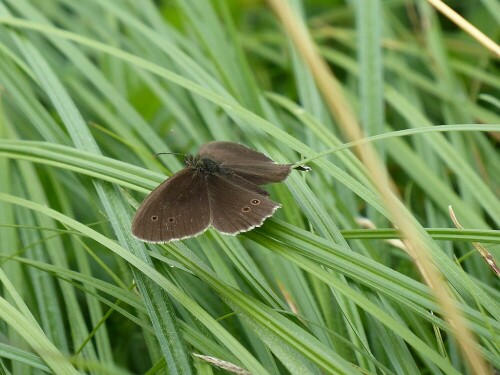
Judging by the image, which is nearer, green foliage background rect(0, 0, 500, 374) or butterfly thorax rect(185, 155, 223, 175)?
green foliage background rect(0, 0, 500, 374)

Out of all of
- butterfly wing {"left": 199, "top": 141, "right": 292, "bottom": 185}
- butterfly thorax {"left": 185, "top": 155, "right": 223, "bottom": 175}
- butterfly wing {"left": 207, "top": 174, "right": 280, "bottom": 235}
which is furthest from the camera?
butterfly thorax {"left": 185, "top": 155, "right": 223, "bottom": 175}

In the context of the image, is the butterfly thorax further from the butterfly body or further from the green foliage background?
the green foliage background

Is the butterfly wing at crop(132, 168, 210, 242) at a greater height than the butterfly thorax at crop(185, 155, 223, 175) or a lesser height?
lesser

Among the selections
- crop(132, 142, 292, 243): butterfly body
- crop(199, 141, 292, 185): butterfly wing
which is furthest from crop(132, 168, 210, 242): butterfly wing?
crop(199, 141, 292, 185): butterfly wing

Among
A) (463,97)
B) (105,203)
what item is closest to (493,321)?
(105,203)

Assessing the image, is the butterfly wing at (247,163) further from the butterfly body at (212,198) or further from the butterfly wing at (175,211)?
the butterfly wing at (175,211)

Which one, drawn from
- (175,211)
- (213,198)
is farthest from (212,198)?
(175,211)

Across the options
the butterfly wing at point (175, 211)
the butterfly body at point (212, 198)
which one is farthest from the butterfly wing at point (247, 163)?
the butterfly wing at point (175, 211)

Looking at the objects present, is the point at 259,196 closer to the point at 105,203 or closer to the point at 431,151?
the point at 105,203
